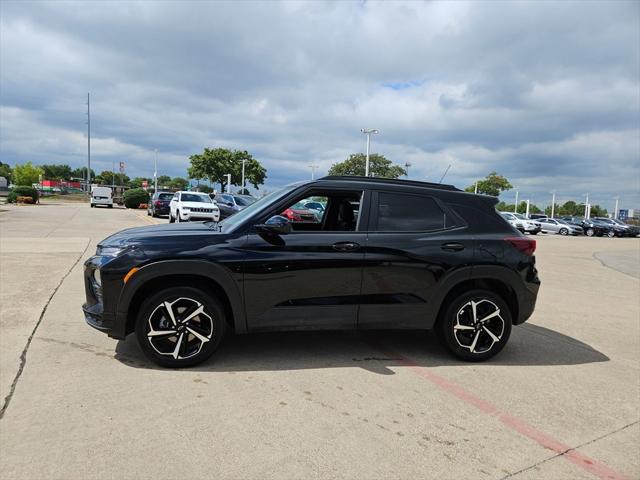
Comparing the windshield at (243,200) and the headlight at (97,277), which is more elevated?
the windshield at (243,200)

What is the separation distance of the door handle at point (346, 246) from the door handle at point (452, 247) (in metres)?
0.85

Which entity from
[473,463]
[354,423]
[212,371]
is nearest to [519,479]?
[473,463]

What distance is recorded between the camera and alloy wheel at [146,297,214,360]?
12.9 ft

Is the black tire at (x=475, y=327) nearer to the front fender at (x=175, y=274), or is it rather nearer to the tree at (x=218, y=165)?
the front fender at (x=175, y=274)

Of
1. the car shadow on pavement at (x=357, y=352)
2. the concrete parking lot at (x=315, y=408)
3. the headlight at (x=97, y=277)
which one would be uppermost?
the headlight at (x=97, y=277)

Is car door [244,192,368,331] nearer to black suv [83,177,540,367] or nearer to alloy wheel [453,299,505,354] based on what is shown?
black suv [83,177,540,367]

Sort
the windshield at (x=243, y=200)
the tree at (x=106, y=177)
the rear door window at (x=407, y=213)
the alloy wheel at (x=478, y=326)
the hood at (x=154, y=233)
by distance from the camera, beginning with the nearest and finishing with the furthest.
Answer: the hood at (x=154, y=233)
the rear door window at (x=407, y=213)
the alloy wheel at (x=478, y=326)
the windshield at (x=243, y=200)
the tree at (x=106, y=177)

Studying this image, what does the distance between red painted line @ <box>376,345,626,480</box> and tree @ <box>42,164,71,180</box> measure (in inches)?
6755

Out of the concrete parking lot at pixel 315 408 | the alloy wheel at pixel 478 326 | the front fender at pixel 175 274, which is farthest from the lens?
the alloy wheel at pixel 478 326

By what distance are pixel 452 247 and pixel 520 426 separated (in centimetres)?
167

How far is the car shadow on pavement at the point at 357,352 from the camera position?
13.9 feet

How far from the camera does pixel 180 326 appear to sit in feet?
13.0

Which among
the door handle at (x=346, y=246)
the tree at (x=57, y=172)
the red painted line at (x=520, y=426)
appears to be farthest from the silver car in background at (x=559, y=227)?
the tree at (x=57, y=172)

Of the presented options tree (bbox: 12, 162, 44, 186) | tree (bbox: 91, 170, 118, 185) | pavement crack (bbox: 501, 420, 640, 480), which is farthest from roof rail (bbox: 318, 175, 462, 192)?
tree (bbox: 91, 170, 118, 185)
